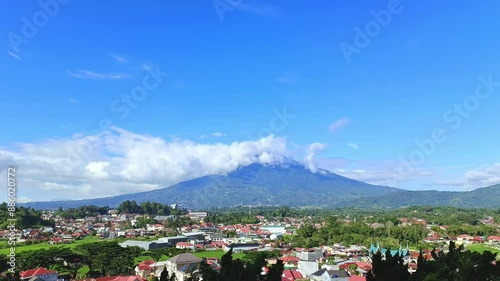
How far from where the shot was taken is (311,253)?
31.0 m

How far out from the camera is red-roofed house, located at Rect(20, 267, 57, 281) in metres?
20.9

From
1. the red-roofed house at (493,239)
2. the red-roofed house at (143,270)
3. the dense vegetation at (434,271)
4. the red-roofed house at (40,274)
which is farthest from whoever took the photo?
the red-roofed house at (493,239)

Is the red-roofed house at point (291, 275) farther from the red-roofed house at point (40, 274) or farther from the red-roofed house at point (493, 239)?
the red-roofed house at point (493, 239)

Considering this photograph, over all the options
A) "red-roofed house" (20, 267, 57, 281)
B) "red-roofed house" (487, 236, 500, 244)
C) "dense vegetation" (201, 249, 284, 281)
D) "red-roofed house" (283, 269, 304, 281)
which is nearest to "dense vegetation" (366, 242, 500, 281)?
"dense vegetation" (201, 249, 284, 281)

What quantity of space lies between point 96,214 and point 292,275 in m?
68.7

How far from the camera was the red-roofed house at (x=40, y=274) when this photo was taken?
2086 centimetres

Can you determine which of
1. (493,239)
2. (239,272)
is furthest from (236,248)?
(239,272)

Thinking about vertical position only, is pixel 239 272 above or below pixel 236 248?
above

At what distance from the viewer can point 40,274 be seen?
827 inches

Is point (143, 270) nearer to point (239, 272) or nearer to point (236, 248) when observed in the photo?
point (236, 248)

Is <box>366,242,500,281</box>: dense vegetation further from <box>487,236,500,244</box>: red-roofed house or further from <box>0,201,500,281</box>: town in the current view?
<box>487,236,500,244</box>: red-roofed house

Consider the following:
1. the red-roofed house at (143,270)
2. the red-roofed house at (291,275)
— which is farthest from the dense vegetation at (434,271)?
the red-roofed house at (143,270)

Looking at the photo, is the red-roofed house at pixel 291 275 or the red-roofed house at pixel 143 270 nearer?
the red-roofed house at pixel 291 275

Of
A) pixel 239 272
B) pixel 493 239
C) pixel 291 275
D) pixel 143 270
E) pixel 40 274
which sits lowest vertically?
pixel 493 239
